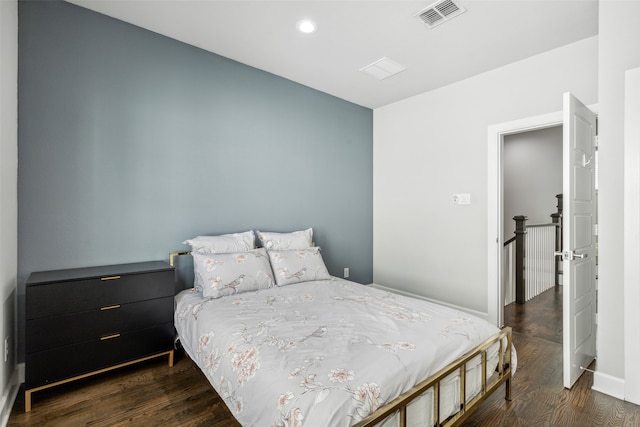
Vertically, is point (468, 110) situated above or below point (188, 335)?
above

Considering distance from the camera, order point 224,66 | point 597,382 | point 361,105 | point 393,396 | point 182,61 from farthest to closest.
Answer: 1. point 361,105
2. point 224,66
3. point 182,61
4. point 597,382
5. point 393,396

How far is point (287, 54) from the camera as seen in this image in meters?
3.07

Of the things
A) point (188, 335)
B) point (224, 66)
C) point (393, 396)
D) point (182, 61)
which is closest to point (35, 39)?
point (182, 61)

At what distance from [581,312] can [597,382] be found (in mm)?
476

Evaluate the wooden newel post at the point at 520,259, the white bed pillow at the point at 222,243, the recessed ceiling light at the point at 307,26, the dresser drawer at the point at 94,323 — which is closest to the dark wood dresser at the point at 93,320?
the dresser drawer at the point at 94,323

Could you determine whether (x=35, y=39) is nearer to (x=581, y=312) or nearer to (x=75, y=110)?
(x=75, y=110)

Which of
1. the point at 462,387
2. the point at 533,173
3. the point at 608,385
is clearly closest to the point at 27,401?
the point at 462,387

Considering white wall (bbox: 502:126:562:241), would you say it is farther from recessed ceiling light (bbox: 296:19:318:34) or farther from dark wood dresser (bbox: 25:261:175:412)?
dark wood dresser (bbox: 25:261:175:412)

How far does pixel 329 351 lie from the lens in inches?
62.1

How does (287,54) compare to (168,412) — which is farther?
(287,54)

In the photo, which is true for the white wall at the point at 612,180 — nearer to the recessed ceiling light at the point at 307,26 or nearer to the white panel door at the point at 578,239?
the white panel door at the point at 578,239

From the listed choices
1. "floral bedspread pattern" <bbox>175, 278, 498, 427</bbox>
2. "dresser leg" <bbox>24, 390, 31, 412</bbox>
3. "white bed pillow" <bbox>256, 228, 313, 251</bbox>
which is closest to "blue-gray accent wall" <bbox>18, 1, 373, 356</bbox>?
"white bed pillow" <bbox>256, 228, 313, 251</bbox>

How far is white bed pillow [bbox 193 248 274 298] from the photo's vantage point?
2.53 meters

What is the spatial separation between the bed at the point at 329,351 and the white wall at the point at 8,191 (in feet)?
3.30
